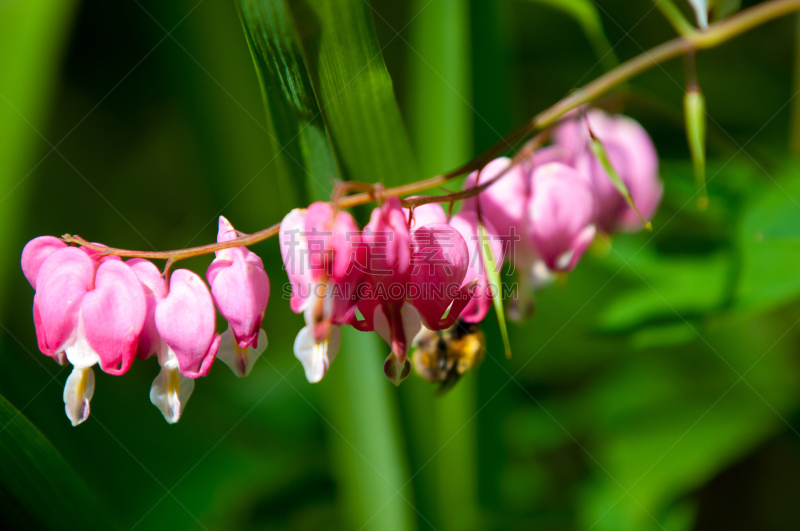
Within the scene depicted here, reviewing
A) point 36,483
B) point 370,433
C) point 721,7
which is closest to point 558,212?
point 721,7

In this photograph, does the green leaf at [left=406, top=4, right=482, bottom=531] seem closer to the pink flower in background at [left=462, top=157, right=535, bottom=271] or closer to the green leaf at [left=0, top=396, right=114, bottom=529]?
the pink flower in background at [left=462, top=157, right=535, bottom=271]

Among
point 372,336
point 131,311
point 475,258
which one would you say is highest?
point 131,311

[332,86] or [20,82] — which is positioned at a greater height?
[20,82]

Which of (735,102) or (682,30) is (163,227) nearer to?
(682,30)

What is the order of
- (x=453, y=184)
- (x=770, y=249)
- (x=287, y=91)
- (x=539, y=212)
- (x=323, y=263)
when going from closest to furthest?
(x=323, y=263)
(x=287, y=91)
(x=539, y=212)
(x=770, y=249)
(x=453, y=184)

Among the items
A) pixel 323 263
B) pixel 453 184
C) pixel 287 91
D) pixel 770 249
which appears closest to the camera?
pixel 323 263

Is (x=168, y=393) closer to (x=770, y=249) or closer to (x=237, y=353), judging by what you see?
(x=237, y=353)
